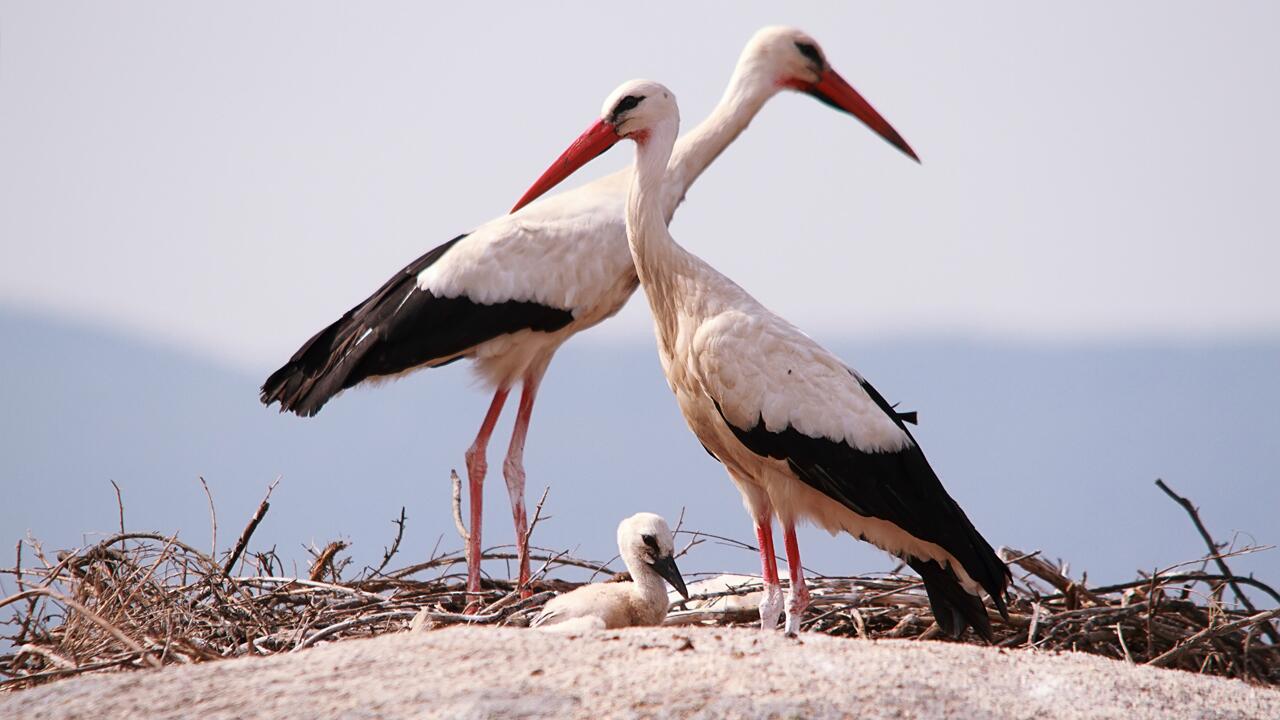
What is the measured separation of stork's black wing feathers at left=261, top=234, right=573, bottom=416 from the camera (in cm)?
488

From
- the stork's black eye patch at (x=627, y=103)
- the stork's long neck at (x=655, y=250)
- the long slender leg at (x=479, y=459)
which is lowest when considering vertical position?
the long slender leg at (x=479, y=459)

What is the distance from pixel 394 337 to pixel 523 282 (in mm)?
518

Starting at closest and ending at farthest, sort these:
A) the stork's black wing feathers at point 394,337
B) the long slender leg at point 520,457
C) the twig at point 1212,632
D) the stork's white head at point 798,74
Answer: the twig at point 1212,632 → the stork's black wing feathers at point 394,337 → the stork's white head at point 798,74 → the long slender leg at point 520,457

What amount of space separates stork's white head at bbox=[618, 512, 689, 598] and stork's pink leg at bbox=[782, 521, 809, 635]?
1.63 ft

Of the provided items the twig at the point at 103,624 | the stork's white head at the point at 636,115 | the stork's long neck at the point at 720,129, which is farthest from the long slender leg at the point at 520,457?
the twig at the point at 103,624

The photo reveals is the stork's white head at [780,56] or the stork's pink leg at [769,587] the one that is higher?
the stork's white head at [780,56]

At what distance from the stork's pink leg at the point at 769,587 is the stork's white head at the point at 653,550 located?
0.42 meters

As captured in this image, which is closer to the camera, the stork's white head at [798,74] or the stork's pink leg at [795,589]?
the stork's pink leg at [795,589]

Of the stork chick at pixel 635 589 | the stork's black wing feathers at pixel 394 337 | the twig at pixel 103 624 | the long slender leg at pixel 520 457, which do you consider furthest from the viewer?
the long slender leg at pixel 520 457

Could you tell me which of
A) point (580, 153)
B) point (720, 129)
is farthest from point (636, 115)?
point (720, 129)

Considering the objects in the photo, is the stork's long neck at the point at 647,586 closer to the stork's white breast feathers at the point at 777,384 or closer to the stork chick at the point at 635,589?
the stork chick at the point at 635,589

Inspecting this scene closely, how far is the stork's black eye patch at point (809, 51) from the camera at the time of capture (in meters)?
5.06

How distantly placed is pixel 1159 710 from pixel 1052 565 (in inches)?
65.8

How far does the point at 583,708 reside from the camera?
237cm
